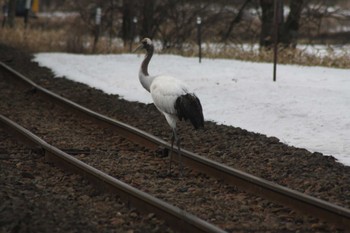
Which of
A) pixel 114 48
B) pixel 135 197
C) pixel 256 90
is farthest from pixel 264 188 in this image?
pixel 114 48

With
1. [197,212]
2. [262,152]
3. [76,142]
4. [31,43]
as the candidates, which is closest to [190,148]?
[262,152]

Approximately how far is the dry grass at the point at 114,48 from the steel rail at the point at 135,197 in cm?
1204

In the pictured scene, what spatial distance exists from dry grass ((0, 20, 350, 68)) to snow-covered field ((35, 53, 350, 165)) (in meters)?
1.44

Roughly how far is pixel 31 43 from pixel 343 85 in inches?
550

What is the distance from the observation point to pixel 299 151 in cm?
904

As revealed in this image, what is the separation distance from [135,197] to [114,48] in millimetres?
19215

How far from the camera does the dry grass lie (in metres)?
19.7

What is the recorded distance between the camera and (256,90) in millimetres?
14055

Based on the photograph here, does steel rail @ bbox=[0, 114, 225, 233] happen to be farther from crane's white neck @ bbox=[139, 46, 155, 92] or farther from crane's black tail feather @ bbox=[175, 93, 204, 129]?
crane's white neck @ bbox=[139, 46, 155, 92]

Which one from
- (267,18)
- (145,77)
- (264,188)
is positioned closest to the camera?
(264,188)

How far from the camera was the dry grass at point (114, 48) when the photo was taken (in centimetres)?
1973

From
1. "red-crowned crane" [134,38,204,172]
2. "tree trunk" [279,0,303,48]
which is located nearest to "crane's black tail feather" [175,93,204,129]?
"red-crowned crane" [134,38,204,172]

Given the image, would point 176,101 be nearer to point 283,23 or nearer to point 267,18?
point 283,23

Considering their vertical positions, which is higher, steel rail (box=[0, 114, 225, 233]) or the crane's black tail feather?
the crane's black tail feather
